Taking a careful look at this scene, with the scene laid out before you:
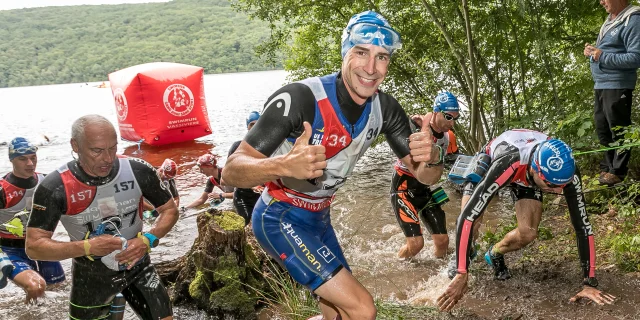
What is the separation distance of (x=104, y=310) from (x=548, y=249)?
480cm

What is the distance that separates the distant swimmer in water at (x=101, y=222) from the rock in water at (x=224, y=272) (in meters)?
1.39

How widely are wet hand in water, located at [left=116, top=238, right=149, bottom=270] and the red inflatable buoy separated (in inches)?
626

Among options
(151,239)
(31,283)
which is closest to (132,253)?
(151,239)

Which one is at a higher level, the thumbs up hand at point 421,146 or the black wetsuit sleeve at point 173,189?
the thumbs up hand at point 421,146

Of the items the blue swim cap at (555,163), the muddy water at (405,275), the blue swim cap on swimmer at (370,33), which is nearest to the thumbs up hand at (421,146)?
the blue swim cap on swimmer at (370,33)

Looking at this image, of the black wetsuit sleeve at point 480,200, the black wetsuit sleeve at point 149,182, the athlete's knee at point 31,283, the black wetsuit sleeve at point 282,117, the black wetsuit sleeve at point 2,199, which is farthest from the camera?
the black wetsuit sleeve at point 2,199

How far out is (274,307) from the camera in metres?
5.48

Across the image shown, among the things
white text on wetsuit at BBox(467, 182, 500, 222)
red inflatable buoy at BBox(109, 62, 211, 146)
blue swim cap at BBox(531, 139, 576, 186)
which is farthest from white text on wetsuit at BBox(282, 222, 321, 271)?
red inflatable buoy at BBox(109, 62, 211, 146)

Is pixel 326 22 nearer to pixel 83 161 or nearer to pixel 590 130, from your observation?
pixel 590 130

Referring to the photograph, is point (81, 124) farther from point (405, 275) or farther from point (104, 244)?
point (405, 275)

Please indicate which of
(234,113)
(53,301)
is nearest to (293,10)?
(53,301)

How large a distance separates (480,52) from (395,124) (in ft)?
22.6

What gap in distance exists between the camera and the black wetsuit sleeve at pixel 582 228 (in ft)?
14.7

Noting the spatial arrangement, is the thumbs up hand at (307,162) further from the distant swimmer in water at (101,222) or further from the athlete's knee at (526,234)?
the athlete's knee at (526,234)
